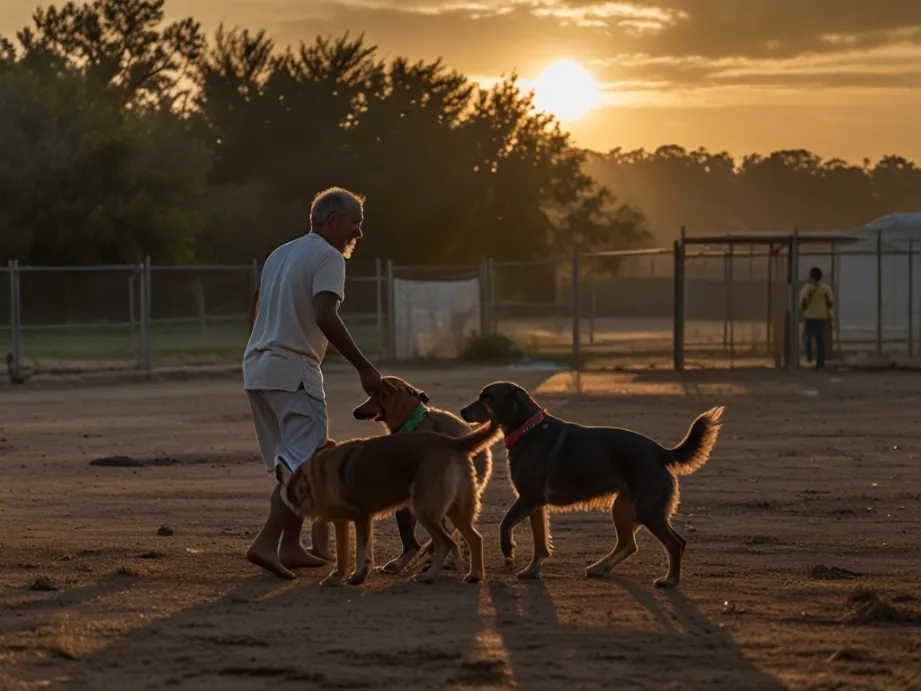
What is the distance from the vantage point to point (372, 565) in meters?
8.88

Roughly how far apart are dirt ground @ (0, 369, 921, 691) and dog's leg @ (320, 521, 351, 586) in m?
0.16

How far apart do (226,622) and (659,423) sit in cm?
1212

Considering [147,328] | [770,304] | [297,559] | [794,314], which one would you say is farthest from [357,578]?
[770,304]

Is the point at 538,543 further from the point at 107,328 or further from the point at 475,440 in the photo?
the point at 107,328

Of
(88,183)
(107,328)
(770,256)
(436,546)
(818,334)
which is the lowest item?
(436,546)

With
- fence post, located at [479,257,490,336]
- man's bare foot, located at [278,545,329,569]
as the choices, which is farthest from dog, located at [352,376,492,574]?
fence post, located at [479,257,490,336]

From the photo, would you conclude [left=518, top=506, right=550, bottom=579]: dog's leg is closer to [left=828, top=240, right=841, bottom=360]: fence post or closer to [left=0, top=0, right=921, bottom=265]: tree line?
[left=828, top=240, right=841, bottom=360]: fence post

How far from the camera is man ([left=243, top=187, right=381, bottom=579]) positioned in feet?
27.5

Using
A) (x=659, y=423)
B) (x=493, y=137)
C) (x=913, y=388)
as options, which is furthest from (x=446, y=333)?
(x=493, y=137)

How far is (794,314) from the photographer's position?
29.4m

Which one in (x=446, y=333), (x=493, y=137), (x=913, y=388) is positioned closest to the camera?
(x=913, y=388)

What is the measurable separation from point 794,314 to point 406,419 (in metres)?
21.6

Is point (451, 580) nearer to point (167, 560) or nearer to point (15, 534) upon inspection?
point (167, 560)

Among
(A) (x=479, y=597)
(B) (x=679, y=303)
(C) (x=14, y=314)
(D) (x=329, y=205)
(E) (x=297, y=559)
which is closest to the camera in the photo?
(A) (x=479, y=597)
